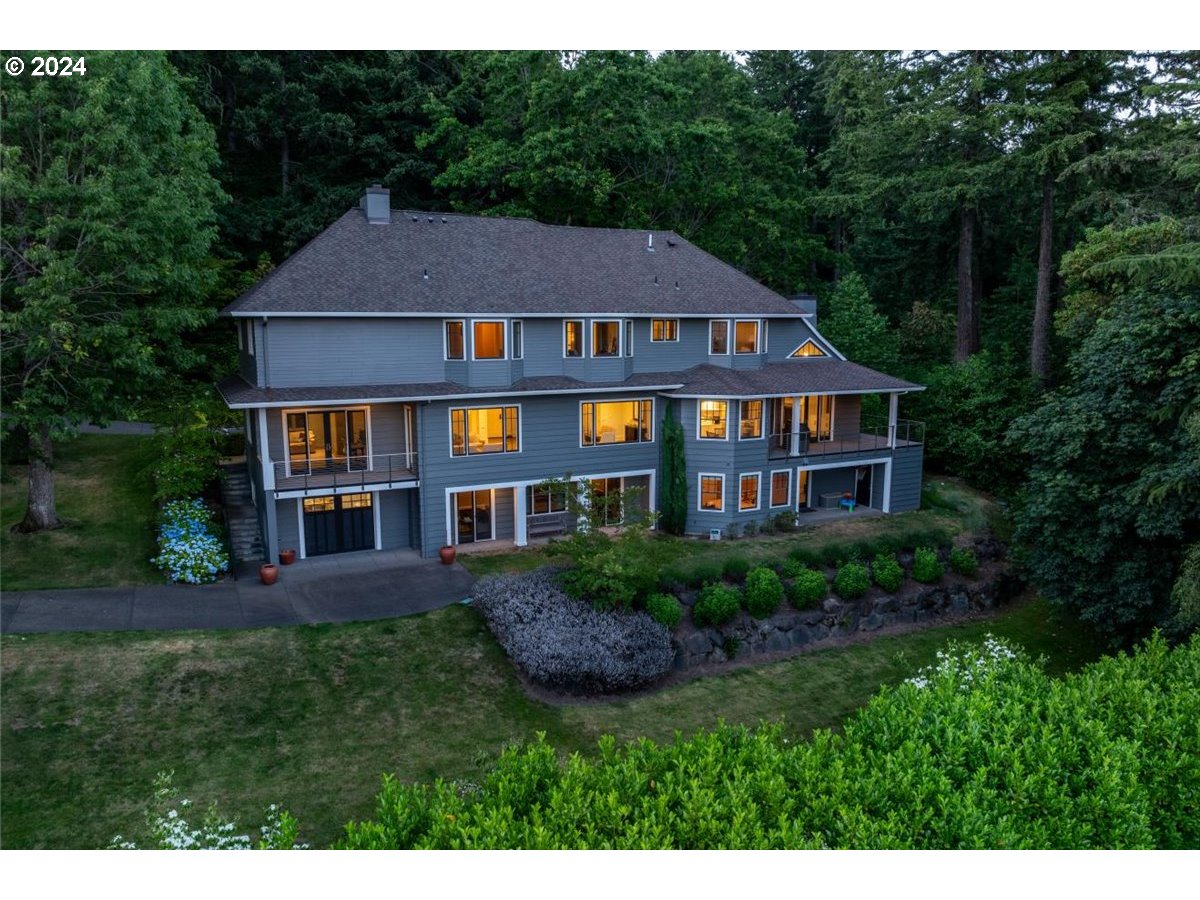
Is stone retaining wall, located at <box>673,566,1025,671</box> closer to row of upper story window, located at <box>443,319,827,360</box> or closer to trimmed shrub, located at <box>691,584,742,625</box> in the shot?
trimmed shrub, located at <box>691,584,742,625</box>

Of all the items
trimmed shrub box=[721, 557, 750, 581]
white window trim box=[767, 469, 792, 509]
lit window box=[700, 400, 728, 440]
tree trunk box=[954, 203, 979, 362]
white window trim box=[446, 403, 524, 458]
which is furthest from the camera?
tree trunk box=[954, 203, 979, 362]

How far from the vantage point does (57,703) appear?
49.6 ft

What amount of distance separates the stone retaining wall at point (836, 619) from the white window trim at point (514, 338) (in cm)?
1008

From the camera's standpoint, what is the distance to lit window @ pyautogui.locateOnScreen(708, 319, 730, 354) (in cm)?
2847

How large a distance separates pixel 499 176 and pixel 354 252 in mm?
12583

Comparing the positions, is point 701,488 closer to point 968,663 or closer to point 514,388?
point 514,388

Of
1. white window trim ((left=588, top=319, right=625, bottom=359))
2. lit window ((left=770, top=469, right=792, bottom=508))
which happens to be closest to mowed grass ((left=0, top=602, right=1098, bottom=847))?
lit window ((left=770, top=469, right=792, bottom=508))

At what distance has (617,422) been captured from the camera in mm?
26938

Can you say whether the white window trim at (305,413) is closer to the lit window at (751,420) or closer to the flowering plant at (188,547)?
the flowering plant at (188,547)

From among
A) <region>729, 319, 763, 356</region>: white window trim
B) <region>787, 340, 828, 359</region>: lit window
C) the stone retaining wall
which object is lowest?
the stone retaining wall

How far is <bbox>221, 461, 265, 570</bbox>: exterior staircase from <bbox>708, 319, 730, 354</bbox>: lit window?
16029 millimetres

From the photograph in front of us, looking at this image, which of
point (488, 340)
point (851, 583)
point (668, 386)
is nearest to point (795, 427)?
point (668, 386)

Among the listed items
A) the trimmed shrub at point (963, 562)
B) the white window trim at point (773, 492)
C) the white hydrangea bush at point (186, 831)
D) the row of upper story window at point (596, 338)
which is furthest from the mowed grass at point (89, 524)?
the trimmed shrub at point (963, 562)

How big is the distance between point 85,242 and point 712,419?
1803 centimetres
